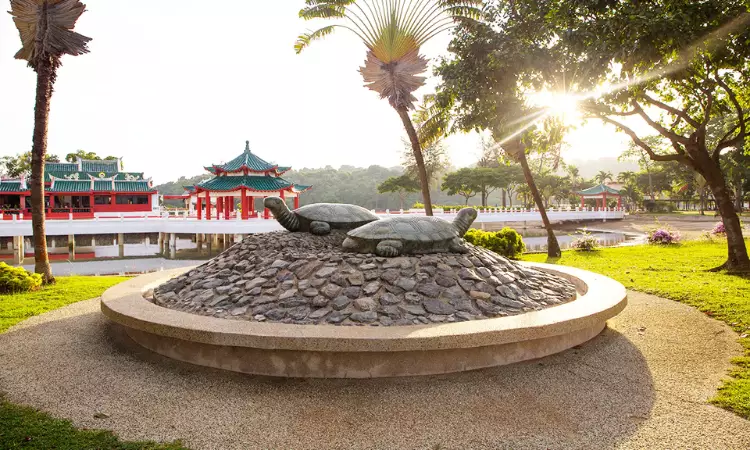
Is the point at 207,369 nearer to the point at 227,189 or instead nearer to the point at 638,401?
the point at 638,401

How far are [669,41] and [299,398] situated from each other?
7.47 metres

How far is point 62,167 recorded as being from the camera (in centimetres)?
3812

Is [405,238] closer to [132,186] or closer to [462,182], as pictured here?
[132,186]

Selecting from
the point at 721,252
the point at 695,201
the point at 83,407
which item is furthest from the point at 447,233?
the point at 695,201

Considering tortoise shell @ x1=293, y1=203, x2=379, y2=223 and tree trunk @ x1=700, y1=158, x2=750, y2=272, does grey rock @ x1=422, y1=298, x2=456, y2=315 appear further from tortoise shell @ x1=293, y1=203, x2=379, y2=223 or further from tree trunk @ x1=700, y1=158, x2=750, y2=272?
tree trunk @ x1=700, y1=158, x2=750, y2=272

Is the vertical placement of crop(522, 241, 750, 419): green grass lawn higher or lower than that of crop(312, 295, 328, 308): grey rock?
lower

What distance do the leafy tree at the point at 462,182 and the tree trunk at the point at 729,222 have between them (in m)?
34.2

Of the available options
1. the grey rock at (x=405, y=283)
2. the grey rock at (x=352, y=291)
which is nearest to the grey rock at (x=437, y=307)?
the grey rock at (x=405, y=283)

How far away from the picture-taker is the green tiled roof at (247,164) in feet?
85.6

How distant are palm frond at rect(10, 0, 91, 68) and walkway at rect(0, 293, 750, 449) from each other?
7894mm

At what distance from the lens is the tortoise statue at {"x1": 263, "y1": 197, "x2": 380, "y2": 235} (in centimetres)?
738

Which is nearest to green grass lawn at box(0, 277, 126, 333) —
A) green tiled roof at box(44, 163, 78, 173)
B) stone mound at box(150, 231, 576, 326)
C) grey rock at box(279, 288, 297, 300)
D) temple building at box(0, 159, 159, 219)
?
stone mound at box(150, 231, 576, 326)

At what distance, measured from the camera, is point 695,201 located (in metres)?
54.3

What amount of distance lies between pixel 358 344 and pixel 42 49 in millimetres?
10510
